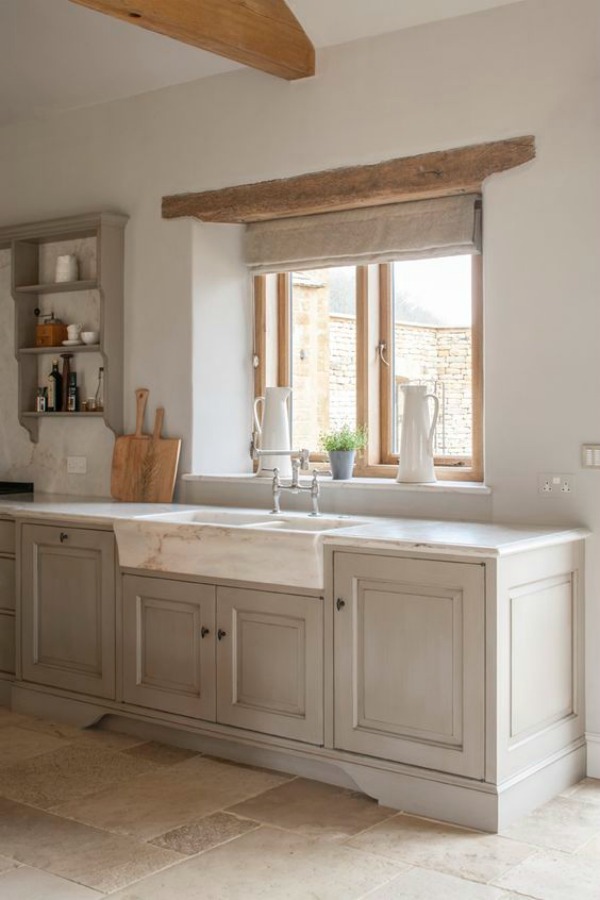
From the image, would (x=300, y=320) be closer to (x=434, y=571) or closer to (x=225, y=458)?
(x=225, y=458)

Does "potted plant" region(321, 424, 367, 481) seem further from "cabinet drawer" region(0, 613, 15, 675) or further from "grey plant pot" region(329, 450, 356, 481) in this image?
"cabinet drawer" region(0, 613, 15, 675)

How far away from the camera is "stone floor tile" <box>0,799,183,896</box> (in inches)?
117

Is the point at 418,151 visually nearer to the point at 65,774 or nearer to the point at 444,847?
the point at 444,847

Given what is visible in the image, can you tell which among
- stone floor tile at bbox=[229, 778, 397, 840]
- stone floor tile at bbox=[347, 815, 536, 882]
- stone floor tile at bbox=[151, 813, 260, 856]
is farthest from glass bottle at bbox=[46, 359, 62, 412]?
stone floor tile at bbox=[347, 815, 536, 882]

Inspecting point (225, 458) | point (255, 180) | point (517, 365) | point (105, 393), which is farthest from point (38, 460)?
point (517, 365)

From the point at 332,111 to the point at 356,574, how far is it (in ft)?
6.51

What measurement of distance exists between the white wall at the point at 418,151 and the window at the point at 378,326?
25cm

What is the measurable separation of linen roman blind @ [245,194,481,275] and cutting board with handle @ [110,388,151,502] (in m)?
0.85

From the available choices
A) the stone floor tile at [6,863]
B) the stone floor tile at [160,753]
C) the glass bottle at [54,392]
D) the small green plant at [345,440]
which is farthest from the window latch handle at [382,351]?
the stone floor tile at [6,863]

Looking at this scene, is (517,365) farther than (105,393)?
No

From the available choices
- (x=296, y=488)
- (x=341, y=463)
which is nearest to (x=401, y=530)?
(x=296, y=488)

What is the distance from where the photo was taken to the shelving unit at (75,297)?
16.4ft

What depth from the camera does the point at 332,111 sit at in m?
4.38

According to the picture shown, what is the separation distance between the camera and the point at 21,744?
414 cm
